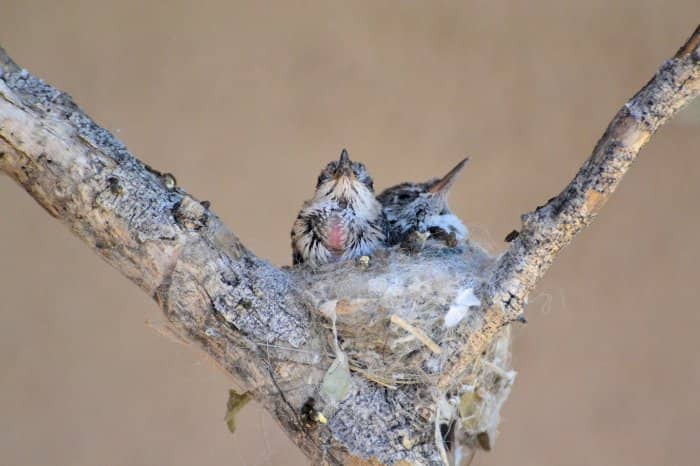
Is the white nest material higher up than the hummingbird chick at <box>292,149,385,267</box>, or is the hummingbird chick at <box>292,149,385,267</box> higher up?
the hummingbird chick at <box>292,149,385,267</box>

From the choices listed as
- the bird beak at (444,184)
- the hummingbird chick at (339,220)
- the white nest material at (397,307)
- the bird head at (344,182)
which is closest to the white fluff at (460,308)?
the white nest material at (397,307)

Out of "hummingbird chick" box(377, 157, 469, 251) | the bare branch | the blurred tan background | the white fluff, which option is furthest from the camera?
the blurred tan background

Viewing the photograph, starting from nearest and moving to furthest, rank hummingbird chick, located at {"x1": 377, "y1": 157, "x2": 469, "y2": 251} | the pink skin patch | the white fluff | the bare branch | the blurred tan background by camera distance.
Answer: the bare branch
the white fluff
the pink skin patch
hummingbird chick, located at {"x1": 377, "y1": 157, "x2": 469, "y2": 251}
the blurred tan background

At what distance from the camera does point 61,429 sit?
321 cm

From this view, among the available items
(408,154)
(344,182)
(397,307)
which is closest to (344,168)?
(344,182)

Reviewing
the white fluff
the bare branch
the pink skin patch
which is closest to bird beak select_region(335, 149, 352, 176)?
the pink skin patch

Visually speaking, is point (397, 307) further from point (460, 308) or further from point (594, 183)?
point (594, 183)

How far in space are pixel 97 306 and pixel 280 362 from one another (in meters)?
1.70

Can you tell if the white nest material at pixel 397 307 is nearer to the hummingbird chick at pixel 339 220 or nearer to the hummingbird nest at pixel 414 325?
the hummingbird nest at pixel 414 325

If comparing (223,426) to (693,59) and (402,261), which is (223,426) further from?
(693,59)

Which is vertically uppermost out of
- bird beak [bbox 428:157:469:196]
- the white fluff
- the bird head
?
bird beak [bbox 428:157:469:196]

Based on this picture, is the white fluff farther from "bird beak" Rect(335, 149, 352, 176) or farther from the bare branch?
"bird beak" Rect(335, 149, 352, 176)

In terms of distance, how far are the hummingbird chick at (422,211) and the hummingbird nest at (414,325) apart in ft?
0.63

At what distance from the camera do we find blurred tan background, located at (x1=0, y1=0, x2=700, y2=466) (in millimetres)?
3336
